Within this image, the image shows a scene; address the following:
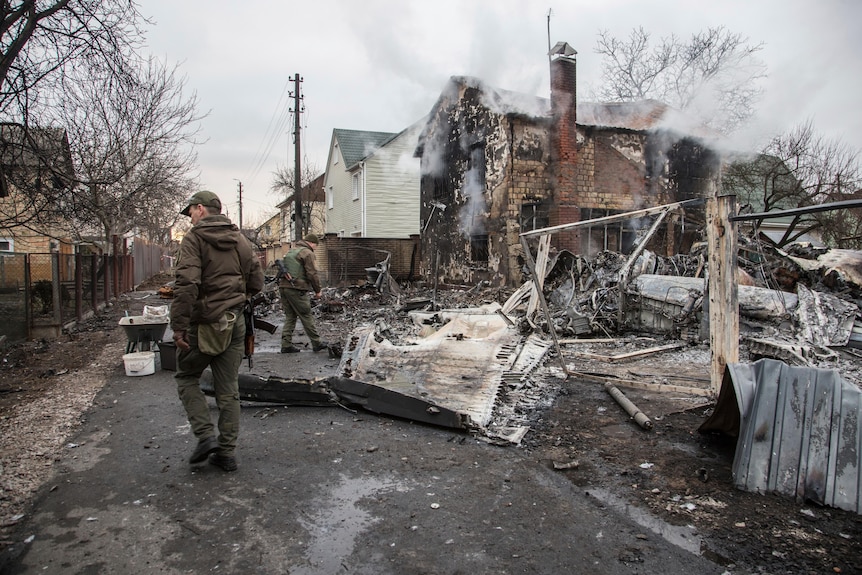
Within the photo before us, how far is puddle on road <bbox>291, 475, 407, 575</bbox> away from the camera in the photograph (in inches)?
95.5

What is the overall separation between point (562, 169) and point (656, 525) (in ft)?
39.2

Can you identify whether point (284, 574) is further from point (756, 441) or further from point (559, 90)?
point (559, 90)

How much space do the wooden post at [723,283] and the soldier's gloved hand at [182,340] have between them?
4.23 metres

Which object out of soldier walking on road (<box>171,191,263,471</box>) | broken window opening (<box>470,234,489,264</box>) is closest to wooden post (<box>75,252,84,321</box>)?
soldier walking on road (<box>171,191,263,471</box>)

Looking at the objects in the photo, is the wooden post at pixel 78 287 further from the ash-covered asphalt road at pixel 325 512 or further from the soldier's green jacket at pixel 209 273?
the soldier's green jacket at pixel 209 273

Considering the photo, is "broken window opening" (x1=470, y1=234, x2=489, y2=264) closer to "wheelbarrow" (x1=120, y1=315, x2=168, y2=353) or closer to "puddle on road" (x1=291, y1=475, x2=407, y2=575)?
"wheelbarrow" (x1=120, y1=315, x2=168, y2=353)

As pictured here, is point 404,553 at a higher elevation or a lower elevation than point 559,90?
lower

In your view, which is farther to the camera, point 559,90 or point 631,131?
point 631,131

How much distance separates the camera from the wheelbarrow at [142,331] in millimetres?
6152

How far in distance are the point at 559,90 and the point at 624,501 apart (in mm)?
12431

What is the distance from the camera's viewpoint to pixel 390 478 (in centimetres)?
339

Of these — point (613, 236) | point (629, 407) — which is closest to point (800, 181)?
point (613, 236)

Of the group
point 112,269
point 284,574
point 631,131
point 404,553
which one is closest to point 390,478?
point 404,553

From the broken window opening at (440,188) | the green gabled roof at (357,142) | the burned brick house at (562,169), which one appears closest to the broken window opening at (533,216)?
the burned brick house at (562,169)
